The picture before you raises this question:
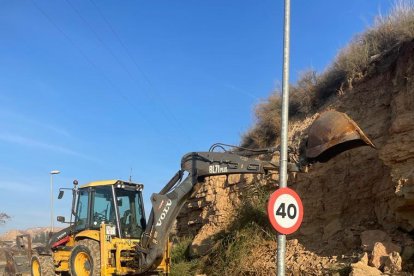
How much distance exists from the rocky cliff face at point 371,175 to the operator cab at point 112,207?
4409mm

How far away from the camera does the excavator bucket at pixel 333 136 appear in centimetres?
922

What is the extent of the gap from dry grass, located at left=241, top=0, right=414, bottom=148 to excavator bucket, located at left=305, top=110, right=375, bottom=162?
5.36 metres

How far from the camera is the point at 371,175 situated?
1226 centimetres

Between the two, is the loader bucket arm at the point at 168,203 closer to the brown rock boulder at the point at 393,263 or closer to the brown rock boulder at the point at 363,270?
the brown rock boulder at the point at 363,270

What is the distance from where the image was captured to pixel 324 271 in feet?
35.4

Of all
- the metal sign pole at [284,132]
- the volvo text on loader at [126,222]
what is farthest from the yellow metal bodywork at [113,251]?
the metal sign pole at [284,132]

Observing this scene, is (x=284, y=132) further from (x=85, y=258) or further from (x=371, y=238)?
(x=85, y=258)

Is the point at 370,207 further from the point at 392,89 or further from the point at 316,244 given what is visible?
the point at 392,89

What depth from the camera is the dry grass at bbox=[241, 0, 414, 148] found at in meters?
15.1

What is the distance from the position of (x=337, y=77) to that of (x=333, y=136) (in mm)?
7992

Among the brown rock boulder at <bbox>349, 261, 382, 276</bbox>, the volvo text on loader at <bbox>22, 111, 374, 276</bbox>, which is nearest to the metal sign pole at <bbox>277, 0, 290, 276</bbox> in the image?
the volvo text on loader at <bbox>22, 111, 374, 276</bbox>

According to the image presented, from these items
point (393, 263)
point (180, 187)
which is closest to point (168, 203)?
point (180, 187)

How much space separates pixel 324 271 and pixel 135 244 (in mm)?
4871

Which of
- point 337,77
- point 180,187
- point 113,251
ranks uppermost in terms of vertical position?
point 337,77
